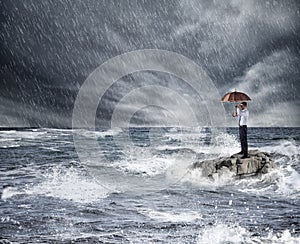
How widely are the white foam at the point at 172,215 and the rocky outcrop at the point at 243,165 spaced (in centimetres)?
618

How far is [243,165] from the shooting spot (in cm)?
1498

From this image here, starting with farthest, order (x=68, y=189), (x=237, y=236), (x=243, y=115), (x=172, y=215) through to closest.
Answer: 1. (x=243, y=115)
2. (x=68, y=189)
3. (x=172, y=215)
4. (x=237, y=236)

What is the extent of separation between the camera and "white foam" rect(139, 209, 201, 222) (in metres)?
8.57

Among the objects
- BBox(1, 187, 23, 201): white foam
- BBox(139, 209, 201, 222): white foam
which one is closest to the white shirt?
BBox(139, 209, 201, 222): white foam

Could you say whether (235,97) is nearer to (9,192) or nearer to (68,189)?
(68,189)

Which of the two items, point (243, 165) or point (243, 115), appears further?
point (243, 165)

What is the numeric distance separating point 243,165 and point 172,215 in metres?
7.03

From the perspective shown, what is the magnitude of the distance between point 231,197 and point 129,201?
3.57m

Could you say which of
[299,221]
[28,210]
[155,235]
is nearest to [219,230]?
[155,235]

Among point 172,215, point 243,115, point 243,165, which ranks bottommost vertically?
point 172,215

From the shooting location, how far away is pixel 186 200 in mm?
10969

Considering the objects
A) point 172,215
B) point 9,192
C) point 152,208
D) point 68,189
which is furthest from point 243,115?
point 9,192

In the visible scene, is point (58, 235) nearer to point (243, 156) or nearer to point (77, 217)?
point (77, 217)

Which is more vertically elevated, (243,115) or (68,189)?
(243,115)
